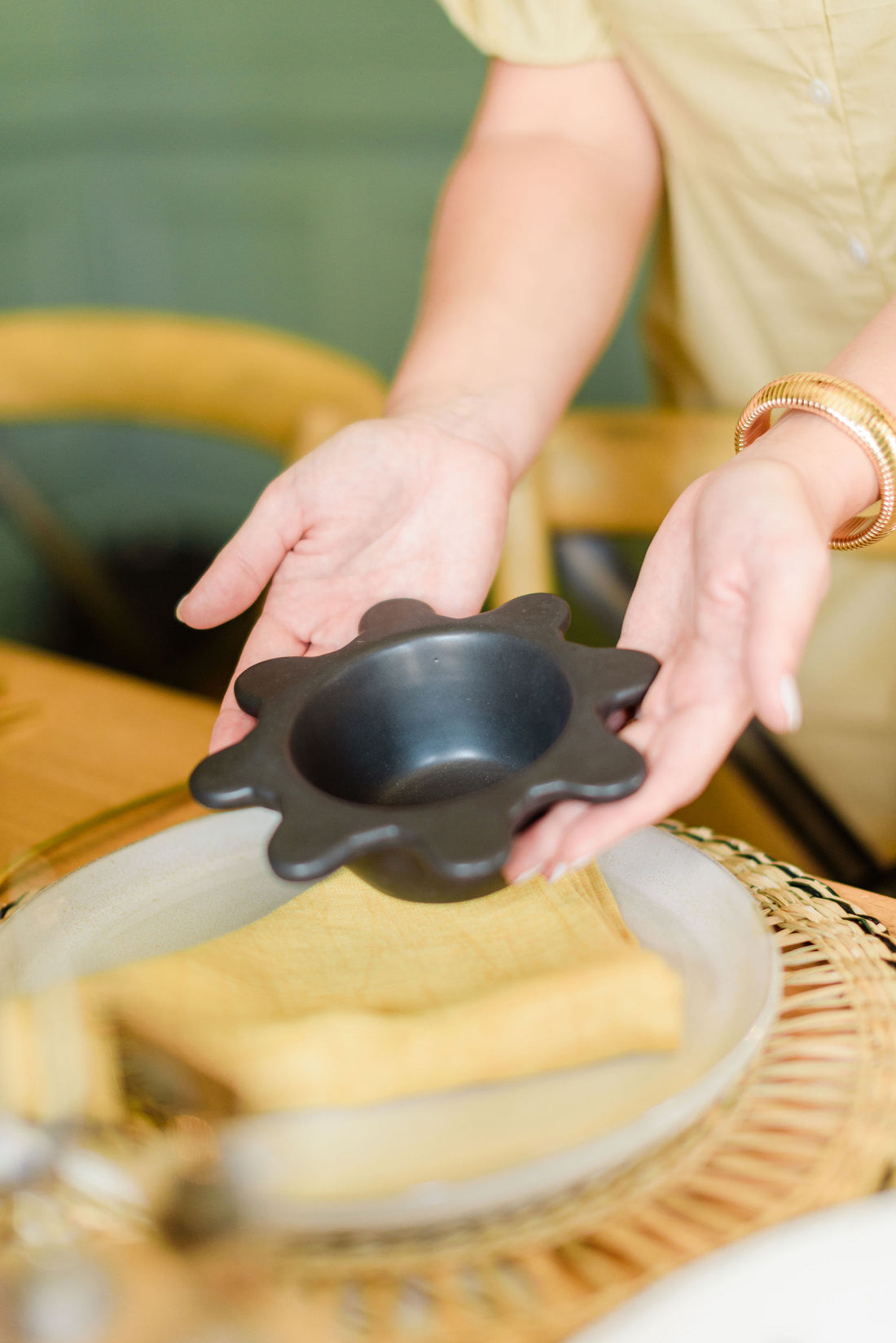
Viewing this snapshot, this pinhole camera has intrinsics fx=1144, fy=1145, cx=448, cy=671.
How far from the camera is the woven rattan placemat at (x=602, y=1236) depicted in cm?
23

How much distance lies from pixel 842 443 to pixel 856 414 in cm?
1

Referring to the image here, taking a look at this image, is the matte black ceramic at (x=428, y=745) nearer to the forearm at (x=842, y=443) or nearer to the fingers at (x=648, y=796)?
the fingers at (x=648, y=796)

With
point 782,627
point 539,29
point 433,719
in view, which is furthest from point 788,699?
point 539,29

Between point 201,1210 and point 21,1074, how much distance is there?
7cm

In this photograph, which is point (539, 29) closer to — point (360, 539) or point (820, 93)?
point (820, 93)

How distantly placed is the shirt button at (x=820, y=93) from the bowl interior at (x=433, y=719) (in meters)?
0.43

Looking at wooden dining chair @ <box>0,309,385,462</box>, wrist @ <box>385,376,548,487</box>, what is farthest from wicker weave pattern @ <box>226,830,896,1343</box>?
wooden dining chair @ <box>0,309,385,462</box>

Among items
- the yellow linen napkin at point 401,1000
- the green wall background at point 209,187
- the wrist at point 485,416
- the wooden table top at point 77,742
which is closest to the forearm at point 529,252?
the wrist at point 485,416

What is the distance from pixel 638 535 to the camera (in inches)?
36.5

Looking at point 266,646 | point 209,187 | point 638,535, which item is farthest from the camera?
point 209,187

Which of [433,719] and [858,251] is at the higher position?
[858,251]

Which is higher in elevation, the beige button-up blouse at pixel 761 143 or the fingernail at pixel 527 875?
the beige button-up blouse at pixel 761 143

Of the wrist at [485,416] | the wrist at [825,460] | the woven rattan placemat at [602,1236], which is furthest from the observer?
the wrist at [485,416]

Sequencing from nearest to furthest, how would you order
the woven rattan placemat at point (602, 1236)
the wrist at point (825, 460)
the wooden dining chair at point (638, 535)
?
the woven rattan placemat at point (602, 1236), the wrist at point (825, 460), the wooden dining chair at point (638, 535)
